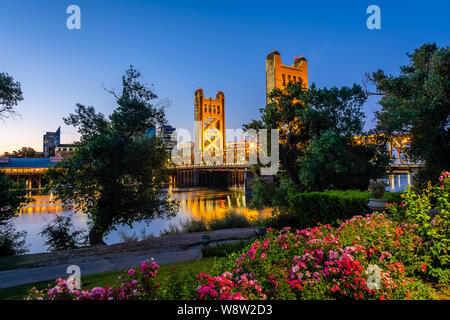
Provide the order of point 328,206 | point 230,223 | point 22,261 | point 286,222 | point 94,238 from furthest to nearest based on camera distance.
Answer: point 230,223, point 94,238, point 286,222, point 328,206, point 22,261

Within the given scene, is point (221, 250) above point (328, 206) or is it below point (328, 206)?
below

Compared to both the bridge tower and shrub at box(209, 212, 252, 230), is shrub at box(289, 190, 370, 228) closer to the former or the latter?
shrub at box(209, 212, 252, 230)

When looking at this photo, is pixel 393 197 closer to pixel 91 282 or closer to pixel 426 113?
pixel 426 113

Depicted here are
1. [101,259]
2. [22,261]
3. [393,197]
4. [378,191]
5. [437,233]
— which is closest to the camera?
[437,233]

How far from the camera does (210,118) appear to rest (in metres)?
83.2

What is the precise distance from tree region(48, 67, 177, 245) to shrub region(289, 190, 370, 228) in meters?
6.60

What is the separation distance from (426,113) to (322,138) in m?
5.43

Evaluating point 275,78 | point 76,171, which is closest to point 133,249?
point 76,171

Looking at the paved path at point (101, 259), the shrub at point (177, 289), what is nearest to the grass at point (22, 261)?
the paved path at point (101, 259)

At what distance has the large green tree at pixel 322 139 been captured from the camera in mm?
13286

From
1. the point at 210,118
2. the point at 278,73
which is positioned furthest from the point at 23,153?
the point at 278,73

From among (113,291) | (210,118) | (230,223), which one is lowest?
(230,223)

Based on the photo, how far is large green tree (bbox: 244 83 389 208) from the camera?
1329 centimetres

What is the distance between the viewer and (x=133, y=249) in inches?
351
